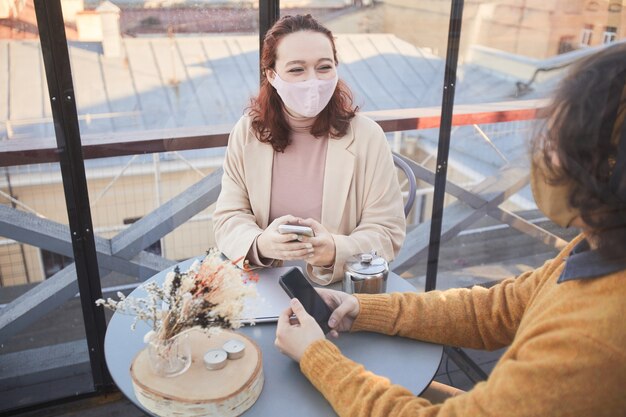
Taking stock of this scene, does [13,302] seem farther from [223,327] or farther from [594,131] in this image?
[594,131]

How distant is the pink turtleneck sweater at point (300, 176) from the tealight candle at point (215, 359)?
73cm

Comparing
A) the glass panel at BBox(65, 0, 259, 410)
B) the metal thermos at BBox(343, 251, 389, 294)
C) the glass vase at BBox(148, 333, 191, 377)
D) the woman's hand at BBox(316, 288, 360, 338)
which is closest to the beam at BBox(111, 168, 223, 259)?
the glass panel at BBox(65, 0, 259, 410)

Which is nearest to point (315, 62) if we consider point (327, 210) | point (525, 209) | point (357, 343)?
point (327, 210)

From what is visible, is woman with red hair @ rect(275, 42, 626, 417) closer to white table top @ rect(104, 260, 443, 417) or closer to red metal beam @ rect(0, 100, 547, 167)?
white table top @ rect(104, 260, 443, 417)

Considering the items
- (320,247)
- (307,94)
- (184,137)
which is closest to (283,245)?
(320,247)

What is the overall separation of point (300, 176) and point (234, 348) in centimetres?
77

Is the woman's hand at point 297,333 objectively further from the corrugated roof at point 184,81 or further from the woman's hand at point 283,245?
the corrugated roof at point 184,81

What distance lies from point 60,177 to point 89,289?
49 centimetres

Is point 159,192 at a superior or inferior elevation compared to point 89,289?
superior

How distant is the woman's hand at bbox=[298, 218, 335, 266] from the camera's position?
159 centimetres

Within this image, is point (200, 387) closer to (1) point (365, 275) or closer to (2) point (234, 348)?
(2) point (234, 348)

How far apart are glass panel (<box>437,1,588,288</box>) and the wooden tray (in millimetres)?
2060

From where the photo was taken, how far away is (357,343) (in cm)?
135

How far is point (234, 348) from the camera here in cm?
122
